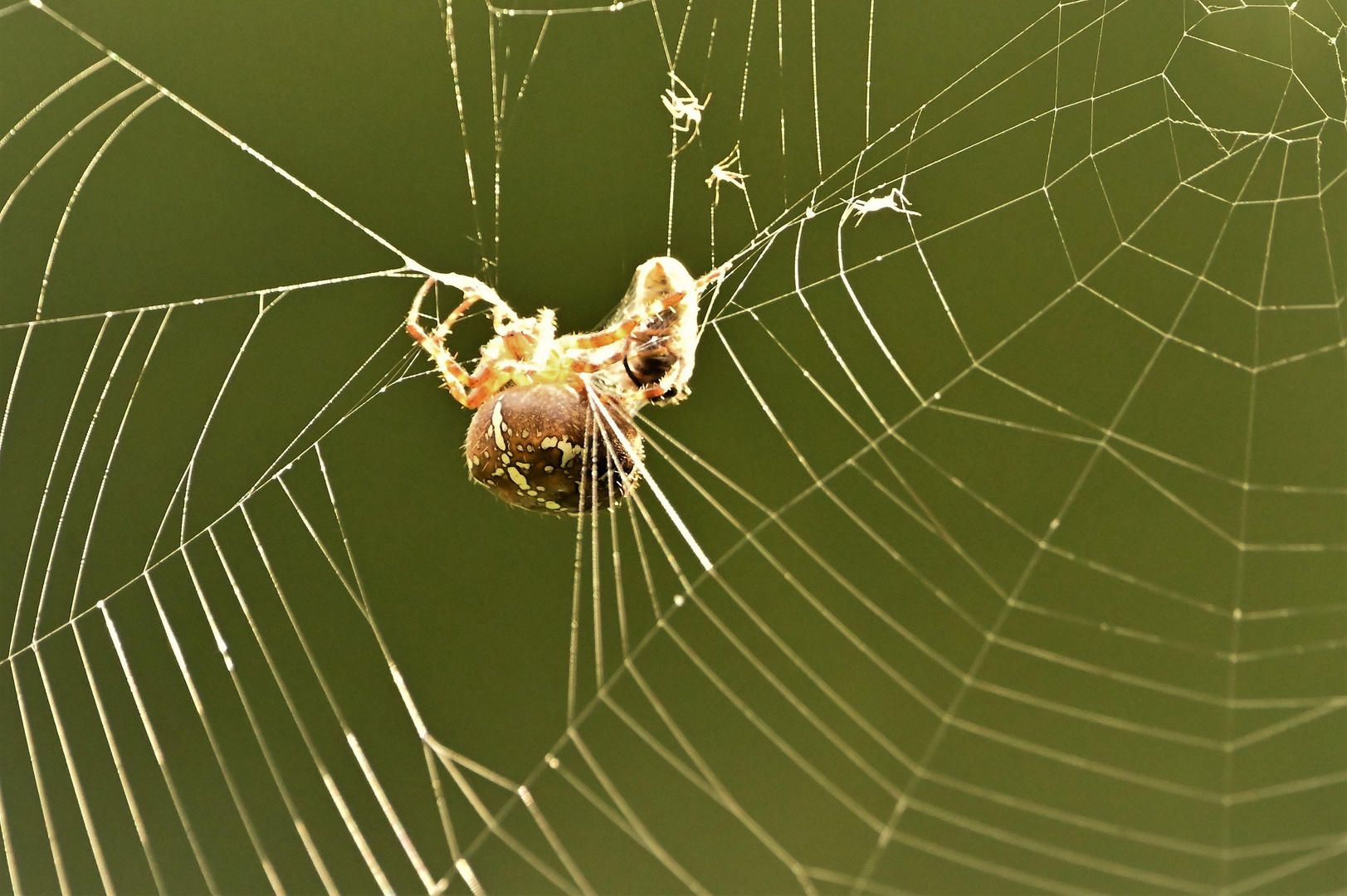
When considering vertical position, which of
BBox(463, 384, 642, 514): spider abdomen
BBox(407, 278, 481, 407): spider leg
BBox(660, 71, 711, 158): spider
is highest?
BBox(660, 71, 711, 158): spider

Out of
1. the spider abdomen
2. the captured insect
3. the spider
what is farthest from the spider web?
the spider abdomen

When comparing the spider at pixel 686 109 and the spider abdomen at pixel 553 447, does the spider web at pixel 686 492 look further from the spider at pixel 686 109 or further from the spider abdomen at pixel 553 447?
the spider abdomen at pixel 553 447

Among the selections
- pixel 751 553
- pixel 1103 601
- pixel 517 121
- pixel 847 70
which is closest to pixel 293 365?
pixel 517 121

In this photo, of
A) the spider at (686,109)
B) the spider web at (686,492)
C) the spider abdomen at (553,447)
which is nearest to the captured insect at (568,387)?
the spider abdomen at (553,447)

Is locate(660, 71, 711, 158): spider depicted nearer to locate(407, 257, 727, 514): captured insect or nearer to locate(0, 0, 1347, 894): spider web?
locate(0, 0, 1347, 894): spider web

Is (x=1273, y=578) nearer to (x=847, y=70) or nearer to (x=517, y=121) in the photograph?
(x=847, y=70)

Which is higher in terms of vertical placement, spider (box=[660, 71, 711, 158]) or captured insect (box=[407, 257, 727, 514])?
spider (box=[660, 71, 711, 158])

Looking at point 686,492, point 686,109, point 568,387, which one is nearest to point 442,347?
point 568,387
